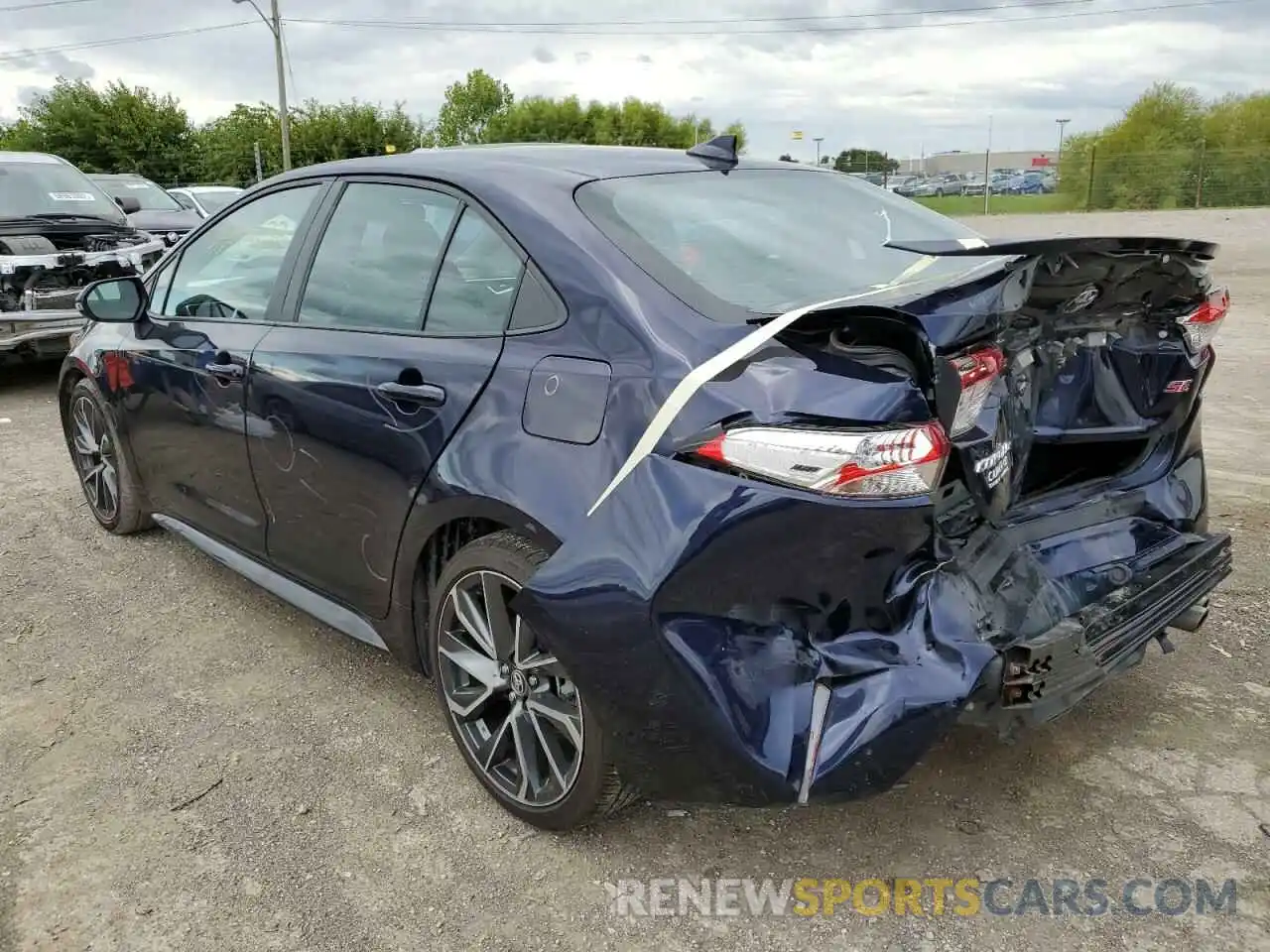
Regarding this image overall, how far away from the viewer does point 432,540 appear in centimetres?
266

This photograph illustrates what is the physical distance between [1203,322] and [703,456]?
1590 mm

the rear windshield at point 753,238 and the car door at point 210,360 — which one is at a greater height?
the rear windshield at point 753,238

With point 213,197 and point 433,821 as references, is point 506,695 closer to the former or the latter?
point 433,821

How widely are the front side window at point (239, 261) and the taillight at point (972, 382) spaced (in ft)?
7.24

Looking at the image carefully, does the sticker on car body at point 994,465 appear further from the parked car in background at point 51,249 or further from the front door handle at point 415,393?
the parked car in background at point 51,249

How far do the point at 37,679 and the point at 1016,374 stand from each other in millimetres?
3244

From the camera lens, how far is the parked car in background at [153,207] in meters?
12.2

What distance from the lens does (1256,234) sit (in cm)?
2256

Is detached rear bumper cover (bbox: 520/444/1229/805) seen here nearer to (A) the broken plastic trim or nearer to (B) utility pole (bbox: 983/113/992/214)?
(A) the broken plastic trim

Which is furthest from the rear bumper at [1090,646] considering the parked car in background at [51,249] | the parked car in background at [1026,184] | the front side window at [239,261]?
the parked car in background at [1026,184]

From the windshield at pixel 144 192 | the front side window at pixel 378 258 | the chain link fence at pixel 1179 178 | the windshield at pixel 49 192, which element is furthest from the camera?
the chain link fence at pixel 1179 178

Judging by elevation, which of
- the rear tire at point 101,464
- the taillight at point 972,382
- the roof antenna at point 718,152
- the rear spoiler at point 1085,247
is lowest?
the rear tire at point 101,464

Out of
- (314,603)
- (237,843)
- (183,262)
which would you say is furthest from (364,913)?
(183,262)

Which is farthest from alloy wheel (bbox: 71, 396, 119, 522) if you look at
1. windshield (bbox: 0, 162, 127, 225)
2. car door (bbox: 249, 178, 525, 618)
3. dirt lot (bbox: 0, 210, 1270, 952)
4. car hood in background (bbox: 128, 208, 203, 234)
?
car hood in background (bbox: 128, 208, 203, 234)
